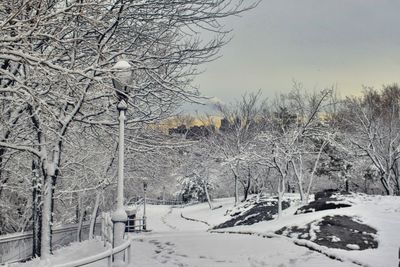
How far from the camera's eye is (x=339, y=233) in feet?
52.7

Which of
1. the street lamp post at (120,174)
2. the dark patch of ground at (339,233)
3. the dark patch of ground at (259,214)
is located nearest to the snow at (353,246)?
the dark patch of ground at (339,233)

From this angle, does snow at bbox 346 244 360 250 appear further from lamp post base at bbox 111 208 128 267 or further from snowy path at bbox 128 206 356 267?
lamp post base at bbox 111 208 128 267

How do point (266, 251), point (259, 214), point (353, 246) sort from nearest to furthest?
point (266, 251), point (353, 246), point (259, 214)

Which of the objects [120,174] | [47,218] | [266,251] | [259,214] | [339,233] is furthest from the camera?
[259,214]

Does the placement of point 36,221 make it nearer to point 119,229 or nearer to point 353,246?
point 119,229

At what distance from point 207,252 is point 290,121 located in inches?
1124

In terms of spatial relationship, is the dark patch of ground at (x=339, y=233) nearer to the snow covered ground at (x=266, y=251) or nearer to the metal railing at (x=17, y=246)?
the snow covered ground at (x=266, y=251)

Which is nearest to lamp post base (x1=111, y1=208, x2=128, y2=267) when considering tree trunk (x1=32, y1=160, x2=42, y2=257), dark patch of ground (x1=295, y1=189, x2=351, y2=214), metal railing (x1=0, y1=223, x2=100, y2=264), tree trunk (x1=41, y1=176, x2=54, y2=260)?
tree trunk (x1=41, y1=176, x2=54, y2=260)

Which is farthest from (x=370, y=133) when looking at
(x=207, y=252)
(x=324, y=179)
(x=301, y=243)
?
(x=324, y=179)

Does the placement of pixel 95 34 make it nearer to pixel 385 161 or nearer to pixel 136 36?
pixel 136 36

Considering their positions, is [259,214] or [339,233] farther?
[259,214]

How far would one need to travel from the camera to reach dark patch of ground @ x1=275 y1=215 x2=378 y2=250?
1489cm

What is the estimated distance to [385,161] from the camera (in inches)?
1366

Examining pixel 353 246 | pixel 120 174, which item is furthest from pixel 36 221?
pixel 353 246
